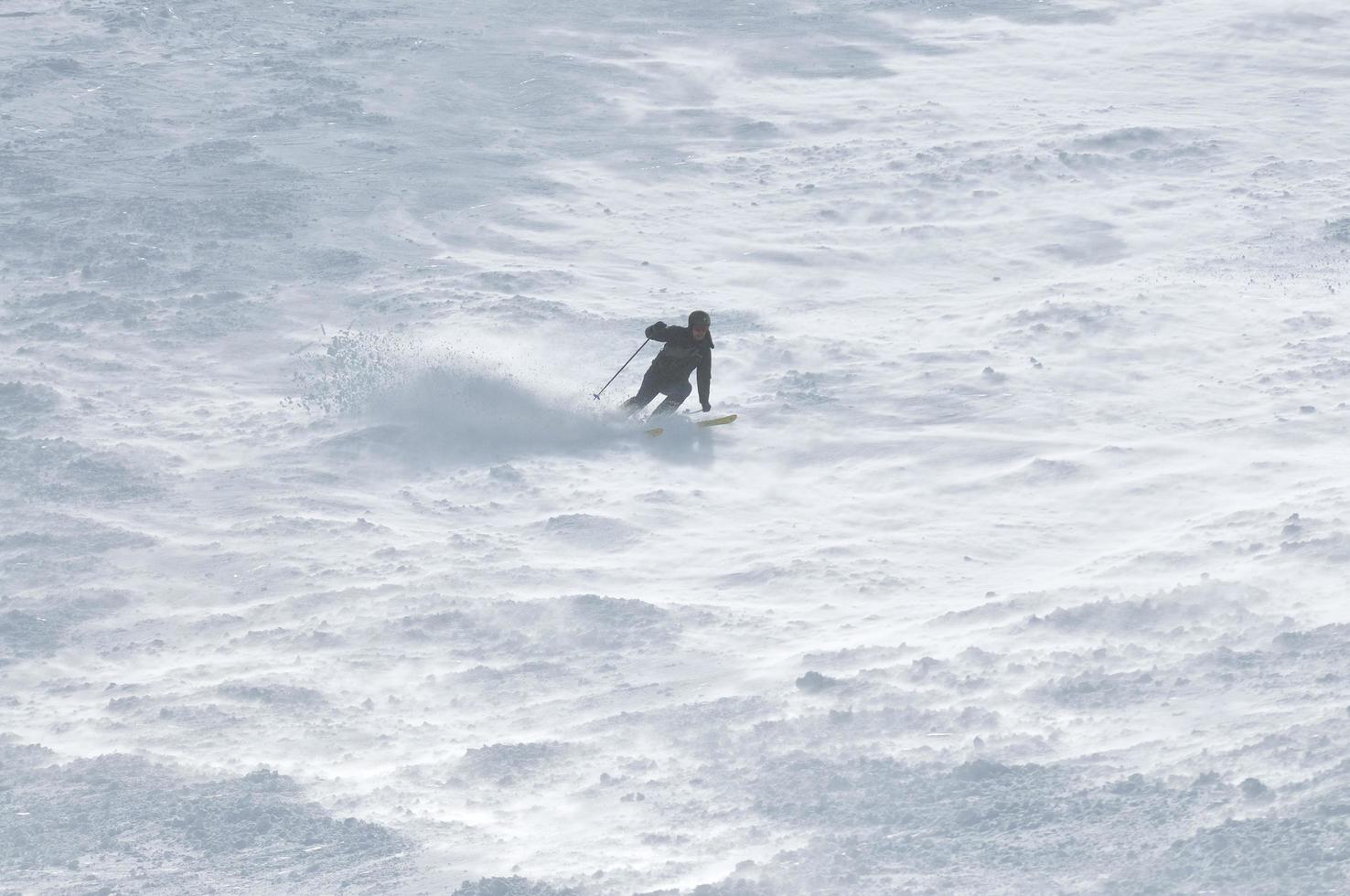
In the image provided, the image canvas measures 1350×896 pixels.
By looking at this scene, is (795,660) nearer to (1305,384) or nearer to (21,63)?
(1305,384)

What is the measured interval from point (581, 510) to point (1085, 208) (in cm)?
746

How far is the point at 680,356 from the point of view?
11648 mm

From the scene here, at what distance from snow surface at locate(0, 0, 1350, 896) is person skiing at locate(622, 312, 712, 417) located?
1.10 feet

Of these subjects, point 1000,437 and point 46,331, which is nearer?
point 1000,437

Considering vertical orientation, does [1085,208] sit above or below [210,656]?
above

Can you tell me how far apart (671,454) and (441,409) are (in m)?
1.81

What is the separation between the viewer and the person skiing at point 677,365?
11554 mm

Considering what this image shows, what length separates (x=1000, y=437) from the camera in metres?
11.4

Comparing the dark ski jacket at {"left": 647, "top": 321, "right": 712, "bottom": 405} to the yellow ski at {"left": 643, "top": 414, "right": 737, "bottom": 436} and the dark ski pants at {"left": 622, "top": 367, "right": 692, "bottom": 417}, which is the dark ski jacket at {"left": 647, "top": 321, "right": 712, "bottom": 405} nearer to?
the dark ski pants at {"left": 622, "top": 367, "right": 692, "bottom": 417}

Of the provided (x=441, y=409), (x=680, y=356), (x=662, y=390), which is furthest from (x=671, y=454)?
(x=441, y=409)

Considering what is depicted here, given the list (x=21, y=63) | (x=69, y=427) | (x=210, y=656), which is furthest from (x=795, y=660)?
(x=21, y=63)

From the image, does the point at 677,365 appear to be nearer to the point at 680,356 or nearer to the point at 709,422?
the point at 680,356

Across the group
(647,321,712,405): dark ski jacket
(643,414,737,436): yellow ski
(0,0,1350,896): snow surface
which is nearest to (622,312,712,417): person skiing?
(647,321,712,405): dark ski jacket

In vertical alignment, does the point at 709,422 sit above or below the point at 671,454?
above
